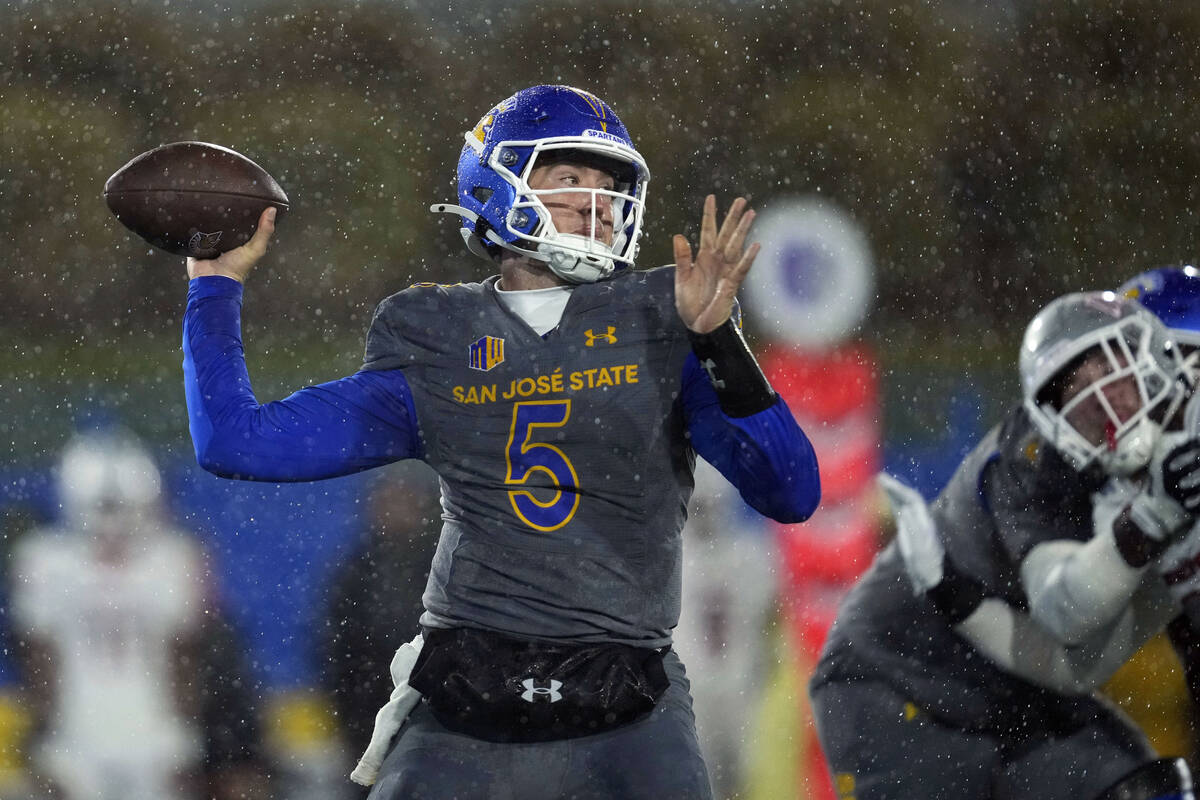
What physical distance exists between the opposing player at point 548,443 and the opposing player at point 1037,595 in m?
1.18

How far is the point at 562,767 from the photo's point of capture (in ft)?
4.95

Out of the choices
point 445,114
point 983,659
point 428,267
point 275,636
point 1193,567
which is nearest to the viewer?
point 1193,567

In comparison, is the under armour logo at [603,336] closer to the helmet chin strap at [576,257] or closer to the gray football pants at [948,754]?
the helmet chin strap at [576,257]

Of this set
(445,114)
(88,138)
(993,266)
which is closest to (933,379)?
(993,266)

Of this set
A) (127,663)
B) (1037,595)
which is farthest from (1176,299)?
(127,663)

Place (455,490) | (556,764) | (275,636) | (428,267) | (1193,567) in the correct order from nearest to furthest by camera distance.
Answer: (556,764), (455,490), (1193,567), (275,636), (428,267)

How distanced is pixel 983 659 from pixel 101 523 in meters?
2.31

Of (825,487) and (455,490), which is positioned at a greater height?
(455,490)

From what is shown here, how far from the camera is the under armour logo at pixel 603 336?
1.63 meters

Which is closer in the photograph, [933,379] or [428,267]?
[933,379]

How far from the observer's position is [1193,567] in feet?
8.07

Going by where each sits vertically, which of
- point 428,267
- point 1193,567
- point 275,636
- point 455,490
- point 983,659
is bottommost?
point 275,636

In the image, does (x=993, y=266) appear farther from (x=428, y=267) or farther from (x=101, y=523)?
(x=101, y=523)

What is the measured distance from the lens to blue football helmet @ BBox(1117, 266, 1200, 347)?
2.52 m
